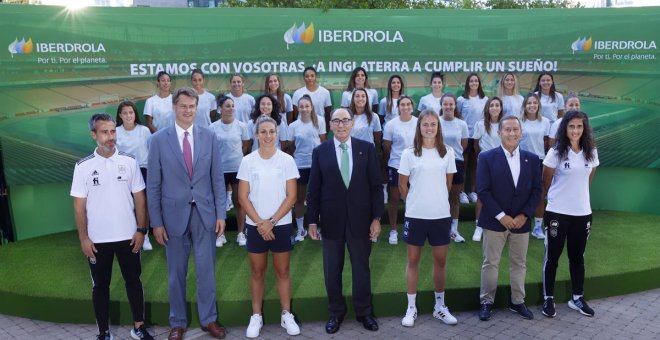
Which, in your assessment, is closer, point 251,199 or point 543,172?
point 251,199

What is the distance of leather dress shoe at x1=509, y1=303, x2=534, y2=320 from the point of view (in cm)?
430

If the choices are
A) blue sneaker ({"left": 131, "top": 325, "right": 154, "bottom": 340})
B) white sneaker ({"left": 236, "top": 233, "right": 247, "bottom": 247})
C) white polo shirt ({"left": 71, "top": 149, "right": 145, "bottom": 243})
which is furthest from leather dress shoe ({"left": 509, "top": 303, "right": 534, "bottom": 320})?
white polo shirt ({"left": 71, "top": 149, "right": 145, "bottom": 243})

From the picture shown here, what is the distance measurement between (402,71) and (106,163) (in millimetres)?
4366

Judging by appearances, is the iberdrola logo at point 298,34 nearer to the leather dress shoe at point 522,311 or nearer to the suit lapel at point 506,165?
the suit lapel at point 506,165

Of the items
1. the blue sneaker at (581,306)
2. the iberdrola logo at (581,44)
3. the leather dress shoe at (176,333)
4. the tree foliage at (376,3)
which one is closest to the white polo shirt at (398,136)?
the blue sneaker at (581,306)

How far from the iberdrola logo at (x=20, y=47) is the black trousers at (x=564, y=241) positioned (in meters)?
5.67

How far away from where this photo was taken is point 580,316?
4.36m

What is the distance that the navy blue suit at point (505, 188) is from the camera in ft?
13.4

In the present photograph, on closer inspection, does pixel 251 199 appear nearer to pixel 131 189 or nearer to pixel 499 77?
pixel 131 189

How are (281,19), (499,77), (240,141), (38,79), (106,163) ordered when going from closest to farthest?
(106,163), (240,141), (38,79), (281,19), (499,77)

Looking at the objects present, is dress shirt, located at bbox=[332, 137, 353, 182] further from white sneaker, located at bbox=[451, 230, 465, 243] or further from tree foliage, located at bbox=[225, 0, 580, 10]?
tree foliage, located at bbox=[225, 0, 580, 10]

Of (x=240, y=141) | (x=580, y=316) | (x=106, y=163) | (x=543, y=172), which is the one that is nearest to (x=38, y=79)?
(x=240, y=141)

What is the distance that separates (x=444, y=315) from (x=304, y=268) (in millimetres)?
1389

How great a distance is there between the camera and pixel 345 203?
12.9 ft
